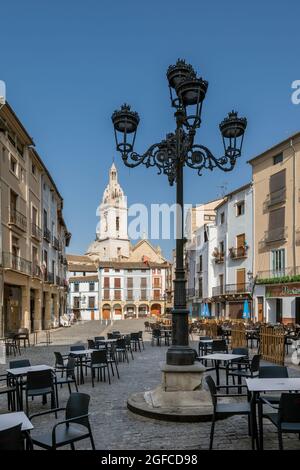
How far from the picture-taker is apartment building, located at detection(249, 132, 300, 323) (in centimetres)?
2777

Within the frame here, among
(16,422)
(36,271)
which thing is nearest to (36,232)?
(36,271)

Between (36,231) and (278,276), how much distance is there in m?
16.4

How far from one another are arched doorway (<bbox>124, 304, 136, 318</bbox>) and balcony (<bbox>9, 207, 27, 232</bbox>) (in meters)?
53.3

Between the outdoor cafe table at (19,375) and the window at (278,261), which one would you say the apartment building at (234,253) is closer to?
the window at (278,261)

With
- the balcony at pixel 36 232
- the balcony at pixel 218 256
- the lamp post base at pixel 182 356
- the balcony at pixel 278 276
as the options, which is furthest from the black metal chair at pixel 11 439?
the balcony at pixel 218 256

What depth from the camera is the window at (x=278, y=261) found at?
29.2 metres

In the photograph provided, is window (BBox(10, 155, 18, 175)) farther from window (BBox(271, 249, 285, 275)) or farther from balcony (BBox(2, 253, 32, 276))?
window (BBox(271, 249, 285, 275))

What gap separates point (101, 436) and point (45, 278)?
26902 mm

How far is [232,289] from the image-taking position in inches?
1414

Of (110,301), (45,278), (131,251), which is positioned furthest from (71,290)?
(45,278)

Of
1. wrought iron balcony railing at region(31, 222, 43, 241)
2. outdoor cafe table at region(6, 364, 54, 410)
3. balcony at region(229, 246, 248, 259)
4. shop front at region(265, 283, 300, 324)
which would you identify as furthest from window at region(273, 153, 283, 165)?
outdoor cafe table at region(6, 364, 54, 410)

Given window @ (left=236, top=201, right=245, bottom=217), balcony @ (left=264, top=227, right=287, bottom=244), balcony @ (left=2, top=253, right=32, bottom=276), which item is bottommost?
balcony @ (left=2, top=253, right=32, bottom=276)

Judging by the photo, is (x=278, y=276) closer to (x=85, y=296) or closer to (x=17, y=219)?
(x=17, y=219)

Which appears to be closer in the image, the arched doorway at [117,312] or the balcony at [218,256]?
the balcony at [218,256]
